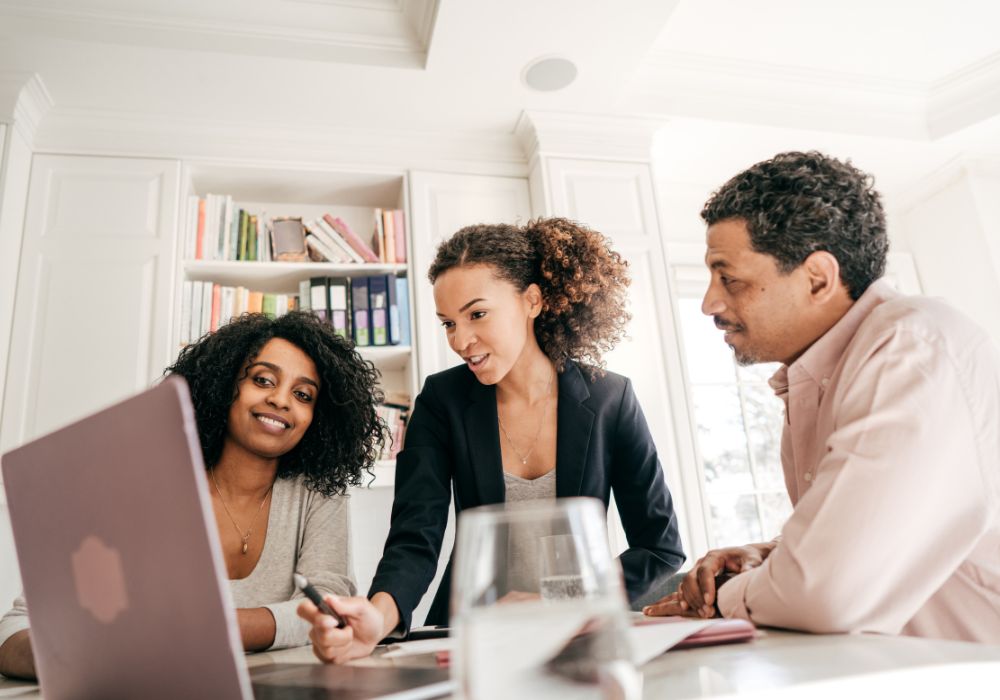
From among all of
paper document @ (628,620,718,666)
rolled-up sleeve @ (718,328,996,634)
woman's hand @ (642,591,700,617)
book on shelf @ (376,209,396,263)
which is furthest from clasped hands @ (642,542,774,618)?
book on shelf @ (376,209,396,263)

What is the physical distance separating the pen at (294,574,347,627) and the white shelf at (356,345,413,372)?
2.01 meters

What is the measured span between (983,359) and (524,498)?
96cm

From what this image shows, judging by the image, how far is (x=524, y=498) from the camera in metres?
1.61

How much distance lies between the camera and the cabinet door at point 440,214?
2.91 metres

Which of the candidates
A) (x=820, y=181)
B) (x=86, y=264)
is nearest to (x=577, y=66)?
(x=820, y=181)

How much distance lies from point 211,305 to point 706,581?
2.38m

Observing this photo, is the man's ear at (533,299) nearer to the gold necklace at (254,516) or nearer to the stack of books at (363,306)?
the gold necklace at (254,516)

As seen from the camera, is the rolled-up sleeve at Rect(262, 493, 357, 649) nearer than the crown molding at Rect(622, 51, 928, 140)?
Yes

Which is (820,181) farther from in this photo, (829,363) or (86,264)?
(86,264)

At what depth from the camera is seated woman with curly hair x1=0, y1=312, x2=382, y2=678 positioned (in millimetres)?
1446

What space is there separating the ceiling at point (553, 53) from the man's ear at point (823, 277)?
5.78 feet

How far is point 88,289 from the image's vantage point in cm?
272

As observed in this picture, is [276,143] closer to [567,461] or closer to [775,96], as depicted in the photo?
[567,461]

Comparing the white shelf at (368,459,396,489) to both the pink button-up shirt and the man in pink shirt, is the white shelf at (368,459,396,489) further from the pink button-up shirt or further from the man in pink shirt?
the pink button-up shirt
